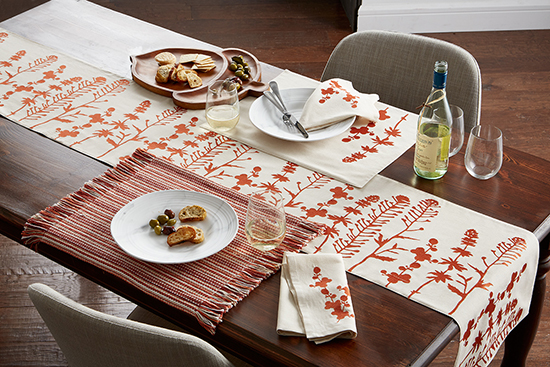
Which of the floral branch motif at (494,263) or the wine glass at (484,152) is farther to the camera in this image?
the wine glass at (484,152)

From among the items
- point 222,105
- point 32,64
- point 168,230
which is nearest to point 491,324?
point 168,230

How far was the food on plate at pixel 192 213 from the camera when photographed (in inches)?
43.7

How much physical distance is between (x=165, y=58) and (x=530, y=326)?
1153mm

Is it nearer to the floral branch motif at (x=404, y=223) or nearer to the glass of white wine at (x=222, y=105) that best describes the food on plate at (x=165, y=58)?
Result: the glass of white wine at (x=222, y=105)

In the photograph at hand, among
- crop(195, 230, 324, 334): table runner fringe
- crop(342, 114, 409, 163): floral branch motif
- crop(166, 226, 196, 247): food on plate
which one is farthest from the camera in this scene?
crop(342, 114, 409, 163): floral branch motif

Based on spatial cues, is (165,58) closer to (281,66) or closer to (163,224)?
(163,224)

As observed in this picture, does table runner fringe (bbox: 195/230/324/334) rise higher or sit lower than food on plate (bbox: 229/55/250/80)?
lower

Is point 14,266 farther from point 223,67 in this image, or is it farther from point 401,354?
point 401,354

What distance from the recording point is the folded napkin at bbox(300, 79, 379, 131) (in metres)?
1.41

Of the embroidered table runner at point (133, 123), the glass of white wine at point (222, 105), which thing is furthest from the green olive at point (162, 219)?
the glass of white wine at point (222, 105)

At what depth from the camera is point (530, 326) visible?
4.57 ft

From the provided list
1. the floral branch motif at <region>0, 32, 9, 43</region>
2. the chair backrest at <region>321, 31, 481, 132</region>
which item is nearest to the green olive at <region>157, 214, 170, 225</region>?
the chair backrest at <region>321, 31, 481, 132</region>

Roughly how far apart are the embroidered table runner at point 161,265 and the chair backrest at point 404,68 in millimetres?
713

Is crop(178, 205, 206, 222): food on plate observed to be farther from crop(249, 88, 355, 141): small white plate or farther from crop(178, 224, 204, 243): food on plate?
crop(249, 88, 355, 141): small white plate
